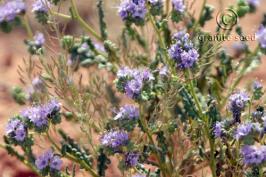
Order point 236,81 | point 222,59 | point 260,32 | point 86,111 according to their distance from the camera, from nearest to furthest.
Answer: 1. point 86,111
2. point 260,32
3. point 236,81
4. point 222,59

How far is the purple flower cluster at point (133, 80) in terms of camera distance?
2.03m

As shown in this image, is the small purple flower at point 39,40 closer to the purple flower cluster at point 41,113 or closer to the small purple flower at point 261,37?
the purple flower cluster at point 41,113

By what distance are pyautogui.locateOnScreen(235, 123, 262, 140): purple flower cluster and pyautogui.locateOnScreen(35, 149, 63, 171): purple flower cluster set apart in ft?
2.01

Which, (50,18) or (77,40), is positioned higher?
(50,18)

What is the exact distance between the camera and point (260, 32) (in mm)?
2467

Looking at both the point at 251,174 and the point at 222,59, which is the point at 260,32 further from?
the point at 251,174

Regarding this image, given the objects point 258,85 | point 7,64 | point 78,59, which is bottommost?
point 7,64

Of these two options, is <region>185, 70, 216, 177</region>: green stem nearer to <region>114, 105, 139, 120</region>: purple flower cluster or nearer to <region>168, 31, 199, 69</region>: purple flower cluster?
<region>168, 31, 199, 69</region>: purple flower cluster

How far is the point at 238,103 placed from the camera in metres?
2.05

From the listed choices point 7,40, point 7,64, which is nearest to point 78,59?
point 7,64

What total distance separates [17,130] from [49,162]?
0.49 ft

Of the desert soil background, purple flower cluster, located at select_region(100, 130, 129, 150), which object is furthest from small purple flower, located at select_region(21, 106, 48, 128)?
the desert soil background

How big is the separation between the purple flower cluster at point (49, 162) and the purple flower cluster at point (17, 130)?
0.30 ft

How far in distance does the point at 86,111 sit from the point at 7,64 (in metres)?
2.39
